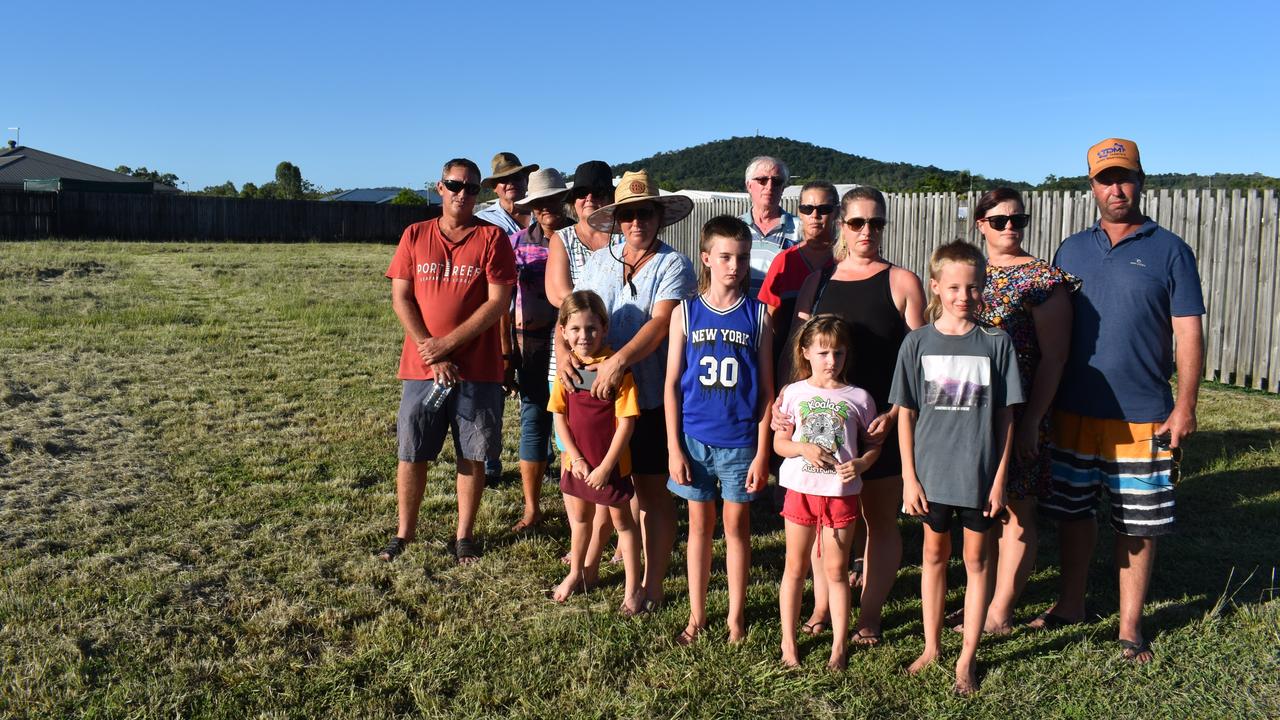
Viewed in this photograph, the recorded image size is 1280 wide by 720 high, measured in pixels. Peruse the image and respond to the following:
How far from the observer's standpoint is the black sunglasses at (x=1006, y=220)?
11.6 ft

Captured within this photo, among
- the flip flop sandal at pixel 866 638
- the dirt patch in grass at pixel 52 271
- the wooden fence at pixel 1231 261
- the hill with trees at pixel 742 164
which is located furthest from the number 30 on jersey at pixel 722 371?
the hill with trees at pixel 742 164

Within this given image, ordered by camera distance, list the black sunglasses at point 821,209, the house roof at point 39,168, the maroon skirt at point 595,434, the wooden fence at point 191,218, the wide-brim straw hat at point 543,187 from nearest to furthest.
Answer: the maroon skirt at point 595,434, the black sunglasses at point 821,209, the wide-brim straw hat at point 543,187, the wooden fence at point 191,218, the house roof at point 39,168

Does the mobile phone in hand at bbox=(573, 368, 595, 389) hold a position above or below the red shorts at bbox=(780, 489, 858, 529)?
above

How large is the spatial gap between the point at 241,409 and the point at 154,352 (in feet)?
10.5

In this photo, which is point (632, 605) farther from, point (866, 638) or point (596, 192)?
point (596, 192)

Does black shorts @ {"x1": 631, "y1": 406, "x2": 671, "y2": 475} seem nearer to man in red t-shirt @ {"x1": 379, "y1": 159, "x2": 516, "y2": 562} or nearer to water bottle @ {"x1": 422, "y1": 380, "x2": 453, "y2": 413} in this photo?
man in red t-shirt @ {"x1": 379, "y1": 159, "x2": 516, "y2": 562}

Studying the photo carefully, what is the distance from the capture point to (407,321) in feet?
14.9

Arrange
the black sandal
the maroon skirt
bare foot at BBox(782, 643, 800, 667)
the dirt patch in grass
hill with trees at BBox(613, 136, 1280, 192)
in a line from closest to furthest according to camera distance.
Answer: bare foot at BBox(782, 643, 800, 667), the maroon skirt, the black sandal, the dirt patch in grass, hill with trees at BBox(613, 136, 1280, 192)

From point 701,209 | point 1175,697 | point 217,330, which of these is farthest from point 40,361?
point 701,209

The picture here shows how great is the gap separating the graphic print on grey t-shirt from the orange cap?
95 cm

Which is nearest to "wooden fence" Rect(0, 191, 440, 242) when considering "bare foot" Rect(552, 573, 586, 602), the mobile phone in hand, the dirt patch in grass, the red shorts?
the dirt patch in grass

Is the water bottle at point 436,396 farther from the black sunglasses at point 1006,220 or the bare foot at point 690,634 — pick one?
the black sunglasses at point 1006,220

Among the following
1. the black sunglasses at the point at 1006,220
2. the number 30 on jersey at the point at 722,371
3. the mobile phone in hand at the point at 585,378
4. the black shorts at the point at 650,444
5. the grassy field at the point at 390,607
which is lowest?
the grassy field at the point at 390,607

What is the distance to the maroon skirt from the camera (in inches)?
150
